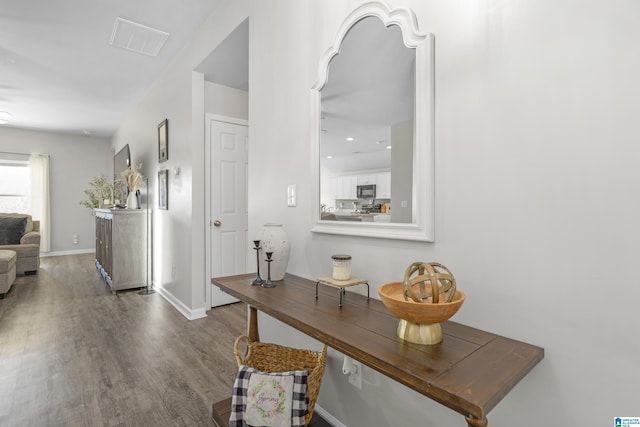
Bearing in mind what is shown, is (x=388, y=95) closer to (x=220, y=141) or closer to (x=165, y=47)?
(x=220, y=141)

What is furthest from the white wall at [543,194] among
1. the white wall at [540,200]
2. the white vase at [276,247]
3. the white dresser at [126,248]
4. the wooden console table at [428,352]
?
the white dresser at [126,248]

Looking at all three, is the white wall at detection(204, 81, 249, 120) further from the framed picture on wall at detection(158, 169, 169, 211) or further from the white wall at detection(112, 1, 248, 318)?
the framed picture on wall at detection(158, 169, 169, 211)

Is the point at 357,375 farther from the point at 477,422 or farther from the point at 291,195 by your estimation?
the point at 291,195

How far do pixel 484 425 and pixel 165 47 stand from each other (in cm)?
391

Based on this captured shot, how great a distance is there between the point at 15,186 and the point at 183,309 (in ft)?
19.9

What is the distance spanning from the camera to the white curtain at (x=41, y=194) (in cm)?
667

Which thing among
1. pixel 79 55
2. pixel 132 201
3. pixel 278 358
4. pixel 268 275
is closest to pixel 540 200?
pixel 268 275

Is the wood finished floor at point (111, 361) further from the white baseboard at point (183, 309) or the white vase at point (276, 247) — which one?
the white vase at point (276, 247)

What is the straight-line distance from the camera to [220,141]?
3.42 metres

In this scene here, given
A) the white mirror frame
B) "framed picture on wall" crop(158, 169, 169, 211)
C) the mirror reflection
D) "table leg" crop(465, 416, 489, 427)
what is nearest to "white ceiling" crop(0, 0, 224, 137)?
"framed picture on wall" crop(158, 169, 169, 211)

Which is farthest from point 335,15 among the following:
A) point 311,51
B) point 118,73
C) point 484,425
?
point 118,73

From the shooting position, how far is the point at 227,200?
3.50 m

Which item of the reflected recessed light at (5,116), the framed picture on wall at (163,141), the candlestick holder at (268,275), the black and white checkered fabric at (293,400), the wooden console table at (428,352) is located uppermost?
the reflected recessed light at (5,116)

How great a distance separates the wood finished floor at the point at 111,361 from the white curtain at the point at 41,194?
366 cm
